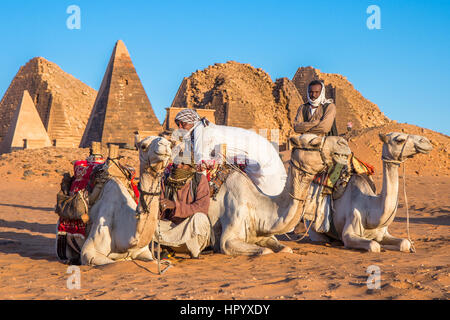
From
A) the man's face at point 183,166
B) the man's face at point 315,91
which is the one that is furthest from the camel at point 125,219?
the man's face at point 315,91

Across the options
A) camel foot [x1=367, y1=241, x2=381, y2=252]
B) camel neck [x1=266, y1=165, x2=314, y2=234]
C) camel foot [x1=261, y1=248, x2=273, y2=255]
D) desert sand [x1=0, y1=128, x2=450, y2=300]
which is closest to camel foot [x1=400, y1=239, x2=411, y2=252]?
desert sand [x1=0, y1=128, x2=450, y2=300]

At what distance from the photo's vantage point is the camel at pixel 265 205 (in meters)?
5.07

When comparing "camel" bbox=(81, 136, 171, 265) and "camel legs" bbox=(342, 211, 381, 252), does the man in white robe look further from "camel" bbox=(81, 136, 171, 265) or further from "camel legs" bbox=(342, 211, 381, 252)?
"camel" bbox=(81, 136, 171, 265)

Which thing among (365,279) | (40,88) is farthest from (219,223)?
(40,88)

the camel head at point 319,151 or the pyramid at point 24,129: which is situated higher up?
the pyramid at point 24,129

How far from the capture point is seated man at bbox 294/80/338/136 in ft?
22.5

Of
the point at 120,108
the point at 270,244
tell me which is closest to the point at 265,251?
the point at 270,244

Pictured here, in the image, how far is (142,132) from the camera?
29.2 m

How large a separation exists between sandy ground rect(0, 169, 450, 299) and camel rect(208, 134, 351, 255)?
0.24 metres

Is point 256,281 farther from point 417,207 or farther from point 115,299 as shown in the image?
point 417,207

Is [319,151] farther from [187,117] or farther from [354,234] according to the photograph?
[187,117]

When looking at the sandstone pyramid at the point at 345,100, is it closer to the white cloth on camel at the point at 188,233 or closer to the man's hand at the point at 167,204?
the white cloth on camel at the point at 188,233

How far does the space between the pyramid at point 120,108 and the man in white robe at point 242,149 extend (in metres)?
23.8
